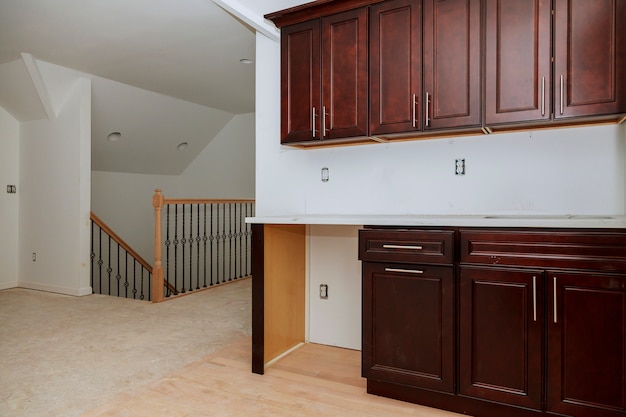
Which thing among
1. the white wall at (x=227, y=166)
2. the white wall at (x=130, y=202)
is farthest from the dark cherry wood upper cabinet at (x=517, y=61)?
the white wall at (x=130, y=202)

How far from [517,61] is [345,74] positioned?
958 mm

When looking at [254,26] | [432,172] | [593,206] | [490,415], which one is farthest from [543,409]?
[254,26]

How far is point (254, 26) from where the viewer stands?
3.06 metres

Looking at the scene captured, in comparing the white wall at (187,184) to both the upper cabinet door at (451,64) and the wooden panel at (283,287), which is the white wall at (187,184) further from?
the upper cabinet door at (451,64)

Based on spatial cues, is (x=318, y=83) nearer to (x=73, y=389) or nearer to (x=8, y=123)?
(x=73, y=389)

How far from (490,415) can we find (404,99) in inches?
66.2

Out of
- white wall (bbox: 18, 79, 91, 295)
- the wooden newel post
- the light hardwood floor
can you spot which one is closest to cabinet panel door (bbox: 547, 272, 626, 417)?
the light hardwood floor

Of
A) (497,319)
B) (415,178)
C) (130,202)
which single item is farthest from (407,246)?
(130,202)

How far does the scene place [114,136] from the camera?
6066 mm

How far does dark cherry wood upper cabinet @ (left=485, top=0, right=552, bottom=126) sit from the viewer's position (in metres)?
2.13

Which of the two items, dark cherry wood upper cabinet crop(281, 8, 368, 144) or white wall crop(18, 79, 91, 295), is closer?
dark cherry wood upper cabinet crop(281, 8, 368, 144)

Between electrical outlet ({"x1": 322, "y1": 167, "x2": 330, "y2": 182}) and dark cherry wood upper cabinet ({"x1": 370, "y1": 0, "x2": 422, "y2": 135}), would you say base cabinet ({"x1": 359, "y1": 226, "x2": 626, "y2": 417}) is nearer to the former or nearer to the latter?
dark cherry wood upper cabinet ({"x1": 370, "y1": 0, "x2": 422, "y2": 135})

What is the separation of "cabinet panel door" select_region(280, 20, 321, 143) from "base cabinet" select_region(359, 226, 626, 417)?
35.6 inches

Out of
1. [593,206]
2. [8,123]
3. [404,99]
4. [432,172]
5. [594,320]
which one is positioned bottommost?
[594,320]
